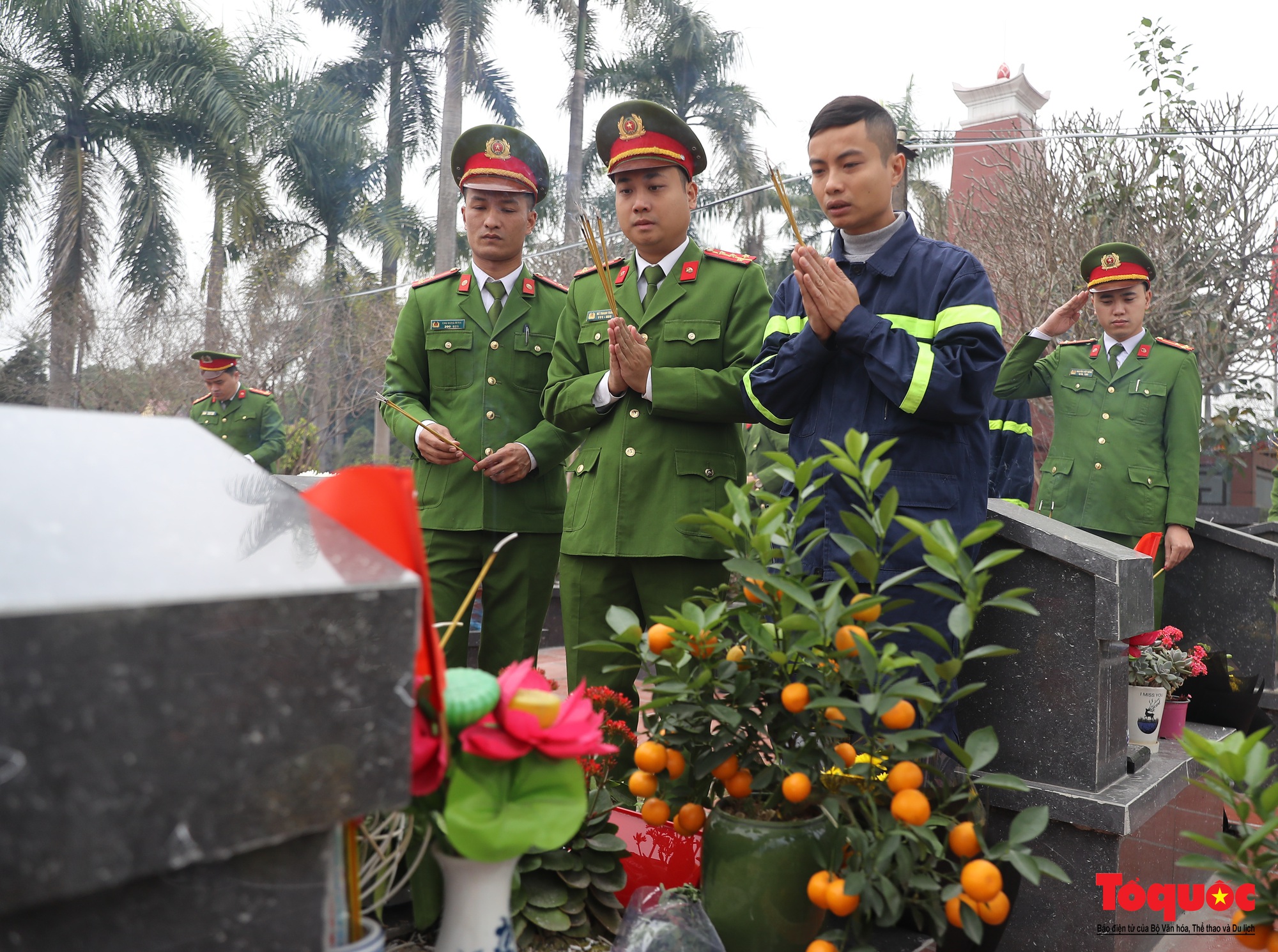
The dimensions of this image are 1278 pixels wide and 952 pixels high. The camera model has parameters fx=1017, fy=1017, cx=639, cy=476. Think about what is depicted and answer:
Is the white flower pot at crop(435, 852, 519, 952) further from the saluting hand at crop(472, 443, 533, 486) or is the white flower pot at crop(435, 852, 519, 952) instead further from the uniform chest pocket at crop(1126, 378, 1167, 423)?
the uniform chest pocket at crop(1126, 378, 1167, 423)

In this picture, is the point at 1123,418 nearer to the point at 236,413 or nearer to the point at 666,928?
the point at 666,928

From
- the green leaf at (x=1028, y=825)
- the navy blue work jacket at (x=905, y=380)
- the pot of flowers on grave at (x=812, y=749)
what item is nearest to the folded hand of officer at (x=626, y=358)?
the navy blue work jacket at (x=905, y=380)

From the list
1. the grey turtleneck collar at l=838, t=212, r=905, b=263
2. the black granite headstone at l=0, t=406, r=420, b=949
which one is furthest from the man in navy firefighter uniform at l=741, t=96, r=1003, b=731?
the black granite headstone at l=0, t=406, r=420, b=949

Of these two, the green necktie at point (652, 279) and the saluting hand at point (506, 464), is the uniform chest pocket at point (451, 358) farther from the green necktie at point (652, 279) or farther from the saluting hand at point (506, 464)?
the green necktie at point (652, 279)

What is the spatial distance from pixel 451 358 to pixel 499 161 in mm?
629

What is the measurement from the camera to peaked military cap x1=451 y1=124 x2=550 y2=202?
3.14m

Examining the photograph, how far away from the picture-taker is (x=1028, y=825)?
138cm

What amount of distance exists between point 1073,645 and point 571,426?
1.43 meters

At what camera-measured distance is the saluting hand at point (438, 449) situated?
3010 mm

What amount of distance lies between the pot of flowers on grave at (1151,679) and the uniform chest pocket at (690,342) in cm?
136

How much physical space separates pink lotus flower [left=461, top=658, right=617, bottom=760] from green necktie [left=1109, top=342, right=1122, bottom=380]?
386 centimetres

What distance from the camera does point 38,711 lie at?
721mm

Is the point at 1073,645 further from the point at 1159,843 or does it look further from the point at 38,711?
the point at 38,711

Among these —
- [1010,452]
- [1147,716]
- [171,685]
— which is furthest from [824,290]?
[1010,452]
